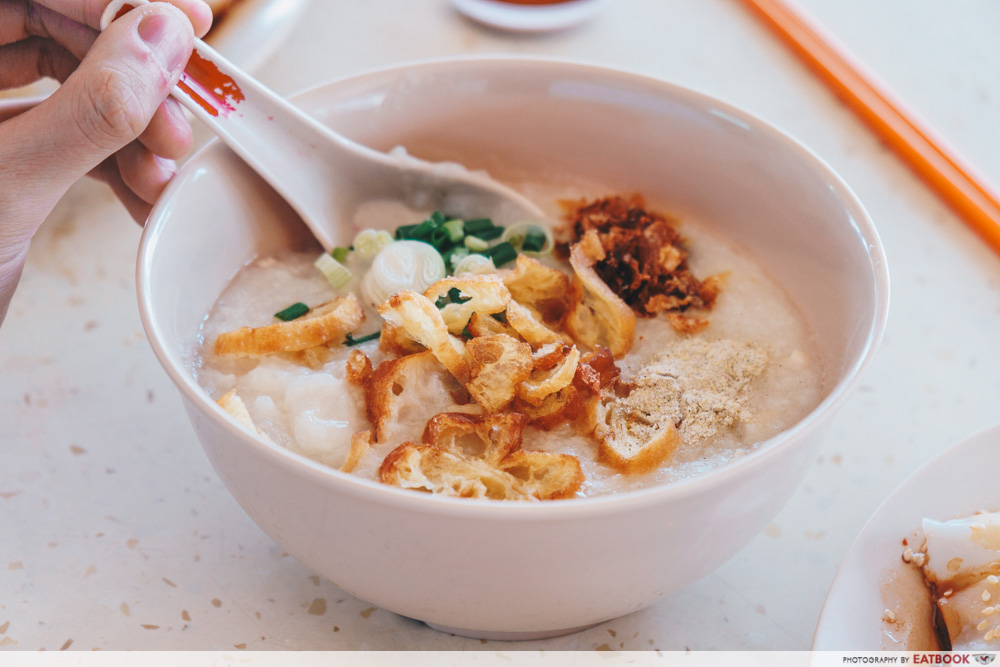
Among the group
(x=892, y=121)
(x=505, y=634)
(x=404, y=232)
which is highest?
(x=892, y=121)

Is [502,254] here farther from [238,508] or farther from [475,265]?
[238,508]

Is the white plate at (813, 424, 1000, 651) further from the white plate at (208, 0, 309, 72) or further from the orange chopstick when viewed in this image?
the white plate at (208, 0, 309, 72)

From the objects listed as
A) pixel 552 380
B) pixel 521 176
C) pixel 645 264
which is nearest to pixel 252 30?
pixel 521 176

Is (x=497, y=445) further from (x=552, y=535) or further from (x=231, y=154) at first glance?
(x=231, y=154)

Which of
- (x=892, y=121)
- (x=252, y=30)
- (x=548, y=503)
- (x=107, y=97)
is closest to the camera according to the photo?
(x=548, y=503)

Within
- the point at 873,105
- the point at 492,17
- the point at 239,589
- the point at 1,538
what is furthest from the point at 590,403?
the point at 492,17

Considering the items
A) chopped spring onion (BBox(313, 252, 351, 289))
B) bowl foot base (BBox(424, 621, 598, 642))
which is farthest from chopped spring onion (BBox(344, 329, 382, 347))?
bowl foot base (BBox(424, 621, 598, 642))

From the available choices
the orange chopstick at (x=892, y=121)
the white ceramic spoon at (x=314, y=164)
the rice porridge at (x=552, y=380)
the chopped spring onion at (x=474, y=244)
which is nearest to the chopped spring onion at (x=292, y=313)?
the rice porridge at (x=552, y=380)
